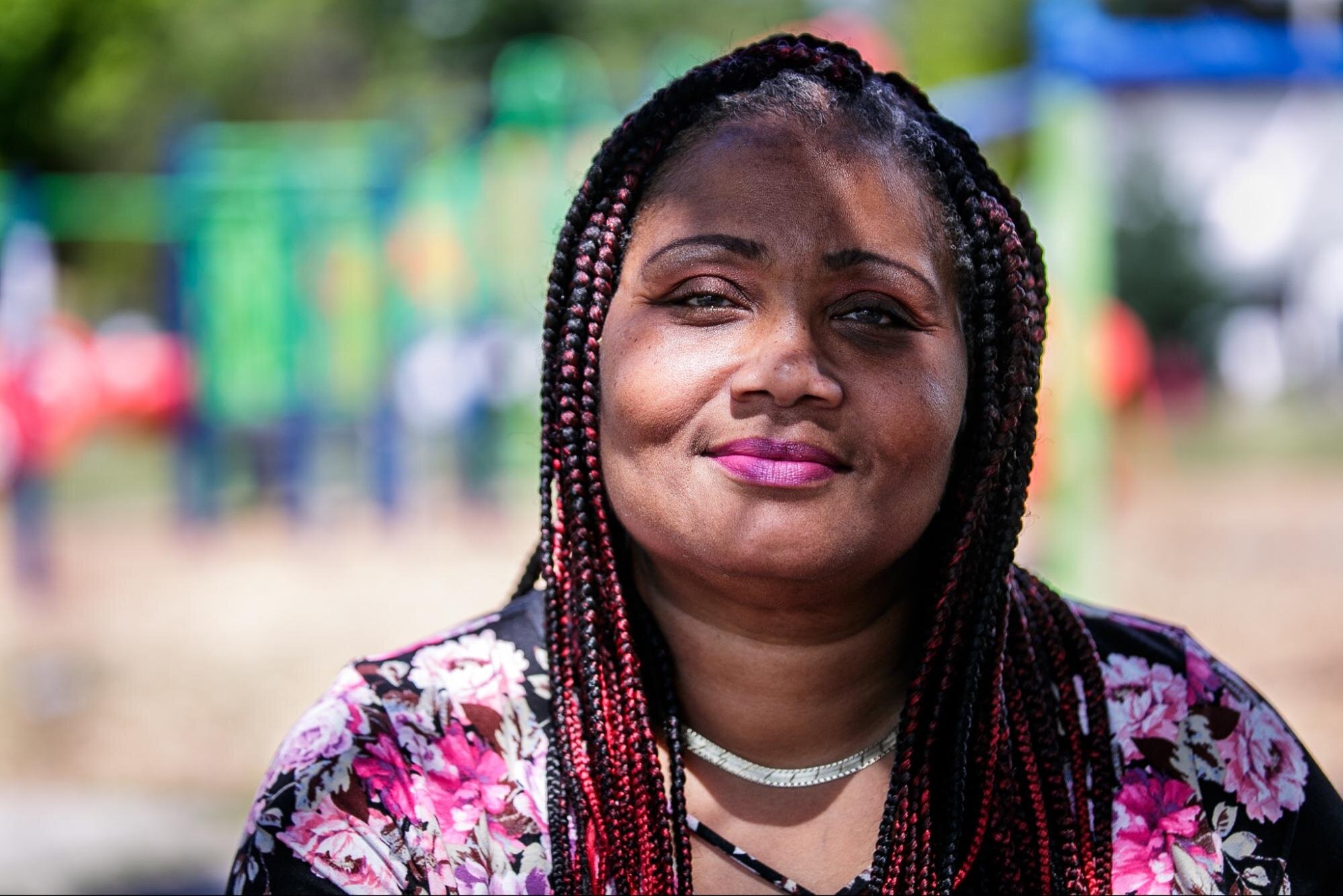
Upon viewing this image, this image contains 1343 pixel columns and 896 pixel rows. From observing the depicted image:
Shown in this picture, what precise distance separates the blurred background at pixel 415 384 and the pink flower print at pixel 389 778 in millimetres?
921

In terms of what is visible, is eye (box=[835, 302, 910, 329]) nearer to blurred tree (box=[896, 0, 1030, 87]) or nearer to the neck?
the neck

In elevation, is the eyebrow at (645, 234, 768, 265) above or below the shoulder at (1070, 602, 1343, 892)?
above

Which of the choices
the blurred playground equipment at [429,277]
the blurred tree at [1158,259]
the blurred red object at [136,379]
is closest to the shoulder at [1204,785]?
the blurred playground equipment at [429,277]

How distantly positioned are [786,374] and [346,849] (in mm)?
758

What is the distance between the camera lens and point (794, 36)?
6.44ft

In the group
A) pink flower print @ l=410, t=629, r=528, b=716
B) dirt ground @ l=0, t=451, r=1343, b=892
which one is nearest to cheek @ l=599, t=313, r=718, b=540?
pink flower print @ l=410, t=629, r=528, b=716

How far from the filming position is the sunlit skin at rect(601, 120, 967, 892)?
1643mm

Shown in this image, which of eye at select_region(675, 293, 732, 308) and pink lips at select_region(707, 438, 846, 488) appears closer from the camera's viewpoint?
pink lips at select_region(707, 438, 846, 488)

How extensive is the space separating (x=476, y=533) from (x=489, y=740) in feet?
25.5

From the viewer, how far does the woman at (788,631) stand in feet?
5.45

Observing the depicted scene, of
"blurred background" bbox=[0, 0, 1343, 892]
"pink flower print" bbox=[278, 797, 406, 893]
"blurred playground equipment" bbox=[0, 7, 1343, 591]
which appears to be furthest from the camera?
"blurred playground equipment" bbox=[0, 7, 1343, 591]

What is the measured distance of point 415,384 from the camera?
41.0 ft

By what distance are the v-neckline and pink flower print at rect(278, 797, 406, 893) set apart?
0.39 meters

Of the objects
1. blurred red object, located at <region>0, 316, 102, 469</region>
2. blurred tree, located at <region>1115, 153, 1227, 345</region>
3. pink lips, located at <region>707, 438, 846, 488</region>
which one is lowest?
pink lips, located at <region>707, 438, 846, 488</region>
